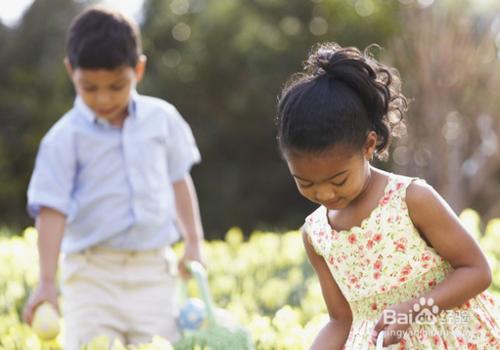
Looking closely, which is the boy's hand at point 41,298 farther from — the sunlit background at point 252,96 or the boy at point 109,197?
the sunlit background at point 252,96

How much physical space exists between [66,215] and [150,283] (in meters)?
0.42

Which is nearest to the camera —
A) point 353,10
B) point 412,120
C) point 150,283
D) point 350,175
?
point 350,175

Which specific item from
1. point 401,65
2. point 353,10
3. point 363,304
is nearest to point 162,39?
point 353,10

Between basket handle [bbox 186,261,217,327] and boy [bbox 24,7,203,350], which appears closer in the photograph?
basket handle [bbox 186,261,217,327]

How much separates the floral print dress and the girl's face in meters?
0.13

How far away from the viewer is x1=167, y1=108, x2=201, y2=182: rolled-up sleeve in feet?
11.2

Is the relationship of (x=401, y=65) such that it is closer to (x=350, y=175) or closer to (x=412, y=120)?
(x=412, y=120)

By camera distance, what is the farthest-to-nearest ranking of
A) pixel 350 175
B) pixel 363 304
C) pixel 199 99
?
pixel 199 99 < pixel 363 304 < pixel 350 175


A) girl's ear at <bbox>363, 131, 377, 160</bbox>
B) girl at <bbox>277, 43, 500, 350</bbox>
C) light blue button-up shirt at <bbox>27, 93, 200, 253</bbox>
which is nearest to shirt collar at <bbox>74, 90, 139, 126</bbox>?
light blue button-up shirt at <bbox>27, 93, 200, 253</bbox>

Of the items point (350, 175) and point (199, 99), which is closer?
point (350, 175)

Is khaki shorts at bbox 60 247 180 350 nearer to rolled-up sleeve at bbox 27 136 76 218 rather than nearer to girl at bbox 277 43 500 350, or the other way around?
rolled-up sleeve at bbox 27 136 76 218

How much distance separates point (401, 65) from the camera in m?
7.55

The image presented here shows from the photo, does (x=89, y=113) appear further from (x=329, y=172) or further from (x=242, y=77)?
(x=242, y=77)

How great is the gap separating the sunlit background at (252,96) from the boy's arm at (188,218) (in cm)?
417
